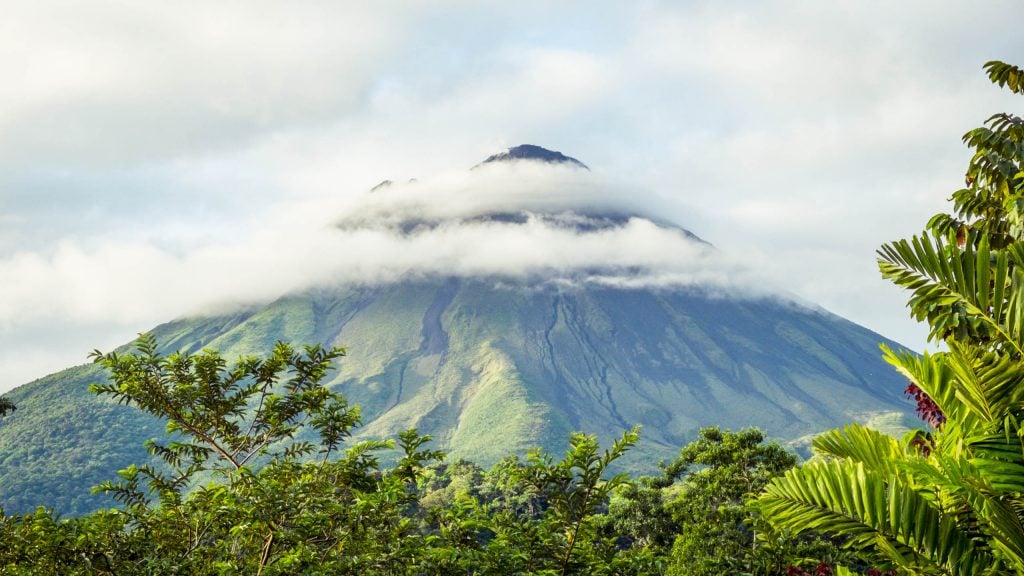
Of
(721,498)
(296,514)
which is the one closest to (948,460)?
(296,514)

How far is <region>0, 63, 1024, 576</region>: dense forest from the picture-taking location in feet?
13.2

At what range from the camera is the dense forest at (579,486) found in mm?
4027

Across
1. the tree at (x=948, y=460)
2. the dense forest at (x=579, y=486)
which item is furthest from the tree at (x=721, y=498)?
the tree at (x=948, y=460)

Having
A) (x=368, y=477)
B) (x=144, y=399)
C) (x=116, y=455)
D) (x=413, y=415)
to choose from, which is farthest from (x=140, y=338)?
(x=413, y=415)

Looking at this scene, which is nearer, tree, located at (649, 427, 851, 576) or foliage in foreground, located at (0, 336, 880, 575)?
foliage in foreground, located at (0, 336, 880, 575)

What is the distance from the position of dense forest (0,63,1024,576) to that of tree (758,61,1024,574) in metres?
0.01

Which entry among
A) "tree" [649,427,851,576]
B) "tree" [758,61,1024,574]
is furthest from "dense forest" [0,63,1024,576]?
"tree" [649,427,851,576]

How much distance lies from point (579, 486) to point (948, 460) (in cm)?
278

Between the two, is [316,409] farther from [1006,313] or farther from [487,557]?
[1006,313]

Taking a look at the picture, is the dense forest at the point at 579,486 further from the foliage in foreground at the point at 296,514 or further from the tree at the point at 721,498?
the tree at the point at 721,498

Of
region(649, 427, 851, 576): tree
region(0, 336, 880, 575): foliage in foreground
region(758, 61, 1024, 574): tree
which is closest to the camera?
region(758, 61, 1024, 574): tree

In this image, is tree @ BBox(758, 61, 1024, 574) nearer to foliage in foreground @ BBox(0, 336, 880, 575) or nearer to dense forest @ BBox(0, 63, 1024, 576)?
dense forest @ BBox(0, 63, 1024, 576)

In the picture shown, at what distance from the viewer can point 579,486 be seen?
598cm

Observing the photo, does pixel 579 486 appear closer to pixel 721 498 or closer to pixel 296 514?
pixel 296 514
